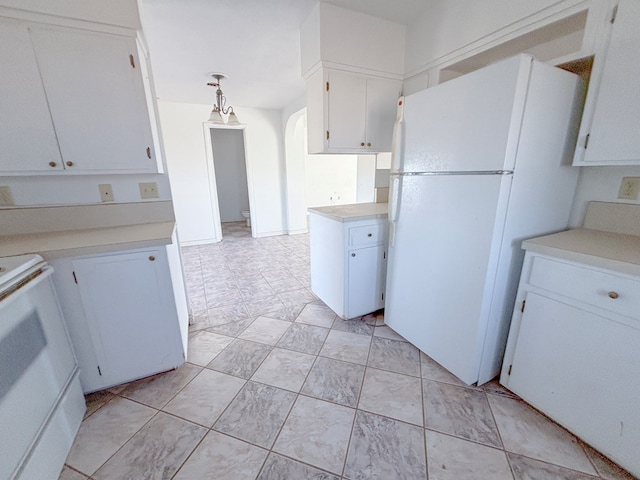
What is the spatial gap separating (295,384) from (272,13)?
8.16ft

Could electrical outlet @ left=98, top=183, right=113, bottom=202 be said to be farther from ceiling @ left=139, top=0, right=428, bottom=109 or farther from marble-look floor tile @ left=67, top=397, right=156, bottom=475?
marble-look floor tile @ left=67, top=397, right=156, bottom=475

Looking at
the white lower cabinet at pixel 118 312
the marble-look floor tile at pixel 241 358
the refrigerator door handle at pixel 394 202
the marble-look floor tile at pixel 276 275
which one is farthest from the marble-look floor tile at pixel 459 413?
the marble-look floor tile at pixel 276 275

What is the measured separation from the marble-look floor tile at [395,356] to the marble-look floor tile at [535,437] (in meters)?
0.44

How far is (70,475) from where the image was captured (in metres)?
1.11

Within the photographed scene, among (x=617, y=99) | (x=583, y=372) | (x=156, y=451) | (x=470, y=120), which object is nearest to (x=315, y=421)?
(x=156, y=451)

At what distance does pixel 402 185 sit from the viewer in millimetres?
1737

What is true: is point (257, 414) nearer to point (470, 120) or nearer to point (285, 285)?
point (285, 285)

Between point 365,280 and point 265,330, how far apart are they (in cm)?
89

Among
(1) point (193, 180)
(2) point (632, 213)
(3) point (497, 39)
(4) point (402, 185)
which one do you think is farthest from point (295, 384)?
Answer: (1) point (193, 180)

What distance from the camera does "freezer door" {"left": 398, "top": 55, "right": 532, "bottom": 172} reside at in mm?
1135

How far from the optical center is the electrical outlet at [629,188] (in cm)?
131

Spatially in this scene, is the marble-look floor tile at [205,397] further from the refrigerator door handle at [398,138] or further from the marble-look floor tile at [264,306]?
the refrigerator door handle at [398,138]

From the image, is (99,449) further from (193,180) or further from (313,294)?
(193,180)

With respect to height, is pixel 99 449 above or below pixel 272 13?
below
